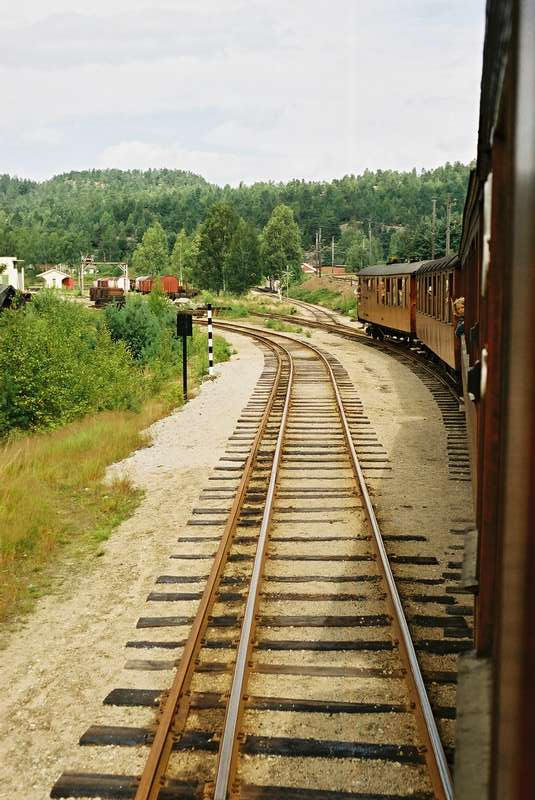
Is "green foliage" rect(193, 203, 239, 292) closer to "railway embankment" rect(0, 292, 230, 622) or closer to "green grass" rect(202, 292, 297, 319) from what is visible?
"green grass" rect(202, 292, 297, 319)

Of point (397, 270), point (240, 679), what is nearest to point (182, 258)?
point (397, 270)

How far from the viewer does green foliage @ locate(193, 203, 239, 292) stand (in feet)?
239

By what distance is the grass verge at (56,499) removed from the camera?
25.1 feet

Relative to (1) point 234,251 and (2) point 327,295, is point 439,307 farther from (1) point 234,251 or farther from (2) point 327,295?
(2) point 327,295

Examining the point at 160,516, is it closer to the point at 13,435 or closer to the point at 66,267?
the point at 13,435

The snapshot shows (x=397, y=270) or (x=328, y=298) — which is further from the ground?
(x=397, y=270)

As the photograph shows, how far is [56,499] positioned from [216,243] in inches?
2552

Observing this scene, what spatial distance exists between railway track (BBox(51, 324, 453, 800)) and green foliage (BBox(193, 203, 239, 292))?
64601 millimetres

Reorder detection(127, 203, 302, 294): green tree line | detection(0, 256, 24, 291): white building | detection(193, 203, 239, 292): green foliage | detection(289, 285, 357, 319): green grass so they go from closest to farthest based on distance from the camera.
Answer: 1. detection(289, 285, 357, 319): green grass
2. detection(0, 256, 24, 291): white building
3. detection(127, 203, 302, 294): green tree line
4. detection(193, 203, 239, 292): green foliage

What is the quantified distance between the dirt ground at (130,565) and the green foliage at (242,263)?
53.4 meters

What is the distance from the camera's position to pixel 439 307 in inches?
690

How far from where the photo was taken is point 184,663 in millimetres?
5367

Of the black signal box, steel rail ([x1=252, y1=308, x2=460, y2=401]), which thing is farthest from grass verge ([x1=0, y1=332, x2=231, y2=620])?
steel rail ([x1=252, y1=308, x2=460, y2=401])

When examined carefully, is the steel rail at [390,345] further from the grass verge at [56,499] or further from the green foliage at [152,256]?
the green foliage at [152,256]
